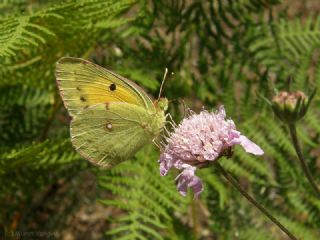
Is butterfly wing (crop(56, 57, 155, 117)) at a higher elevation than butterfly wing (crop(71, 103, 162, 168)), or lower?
higher

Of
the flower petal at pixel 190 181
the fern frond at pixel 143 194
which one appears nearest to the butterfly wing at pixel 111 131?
the fern frond at pixel 143 194

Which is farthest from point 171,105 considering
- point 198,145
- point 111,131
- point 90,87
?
point 198,145

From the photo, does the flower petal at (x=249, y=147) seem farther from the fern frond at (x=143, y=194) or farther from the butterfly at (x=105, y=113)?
the fern frond at (x=143, y=194)

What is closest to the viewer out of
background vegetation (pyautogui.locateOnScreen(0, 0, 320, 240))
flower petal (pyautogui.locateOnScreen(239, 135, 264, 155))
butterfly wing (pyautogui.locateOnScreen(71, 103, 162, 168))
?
flower petal (pyautogui.locateOnScreen(239, 135, 264, 155))

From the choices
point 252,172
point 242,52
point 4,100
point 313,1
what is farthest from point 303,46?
point 313,1

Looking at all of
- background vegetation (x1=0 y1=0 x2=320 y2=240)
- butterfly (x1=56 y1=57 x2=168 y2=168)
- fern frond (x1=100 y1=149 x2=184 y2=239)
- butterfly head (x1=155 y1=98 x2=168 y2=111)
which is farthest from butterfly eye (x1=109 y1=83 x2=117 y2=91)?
fern frond (x1=100 y1=149 x2=184 y2=239)

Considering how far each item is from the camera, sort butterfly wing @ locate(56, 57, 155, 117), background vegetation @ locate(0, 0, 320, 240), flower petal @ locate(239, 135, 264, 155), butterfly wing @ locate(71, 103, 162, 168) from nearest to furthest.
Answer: flower petal @ locate(239, 135, 264, 155) → butterfly wing @ locate(56, 57, 155, 117) → butterfly wing @ locate(71, 103, 162, 168) → background vegetation @ locate(0, 0, 320, 240)

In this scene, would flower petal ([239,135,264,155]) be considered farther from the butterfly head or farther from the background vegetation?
the background vegetation

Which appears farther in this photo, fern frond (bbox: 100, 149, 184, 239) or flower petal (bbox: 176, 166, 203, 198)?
fern frond (bbox: 100, 149, 184, 239)

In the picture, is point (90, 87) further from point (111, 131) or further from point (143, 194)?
point (143, 194)
